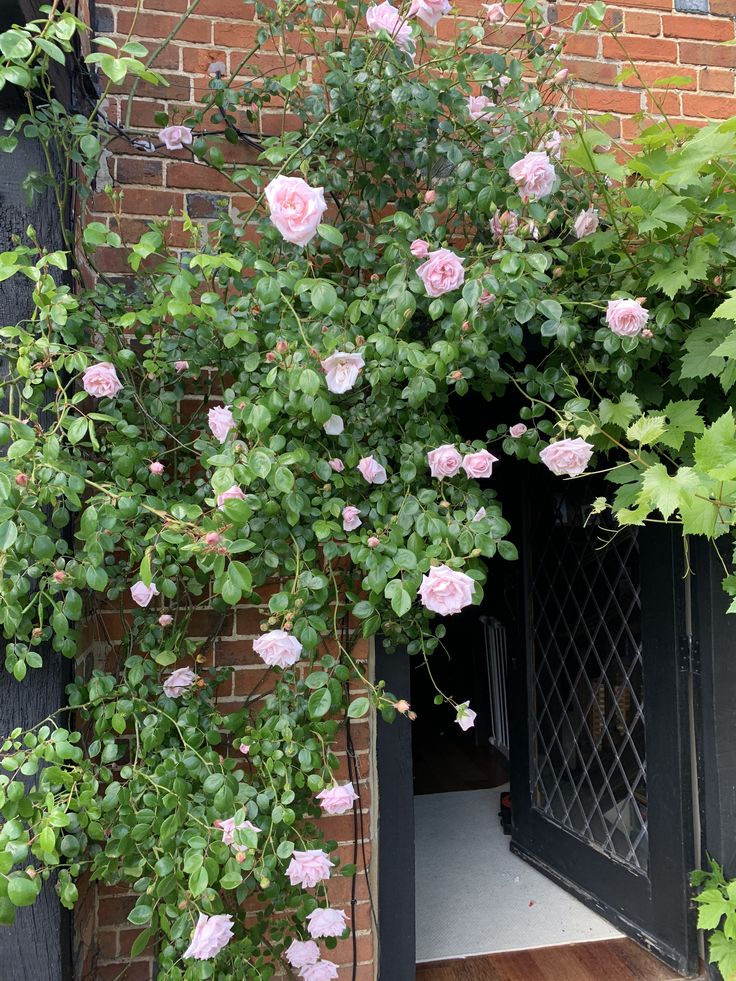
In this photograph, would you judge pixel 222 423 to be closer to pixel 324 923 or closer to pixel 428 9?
pixel 428 9

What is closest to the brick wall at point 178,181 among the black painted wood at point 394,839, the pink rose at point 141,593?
the black painted wood at point 394,839

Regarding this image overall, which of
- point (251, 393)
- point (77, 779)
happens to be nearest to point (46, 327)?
point (251, 393)

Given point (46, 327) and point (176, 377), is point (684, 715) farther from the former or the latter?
point (46, 327)

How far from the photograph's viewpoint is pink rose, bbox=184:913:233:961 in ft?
4.42

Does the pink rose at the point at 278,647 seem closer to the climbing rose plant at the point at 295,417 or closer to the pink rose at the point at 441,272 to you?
the climbing rose plant at the point at 295,417

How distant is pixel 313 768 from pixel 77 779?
50 centimetres

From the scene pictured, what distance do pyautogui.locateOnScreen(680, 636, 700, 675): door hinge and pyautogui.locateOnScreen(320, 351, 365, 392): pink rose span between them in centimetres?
141

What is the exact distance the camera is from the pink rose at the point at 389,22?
150 cm

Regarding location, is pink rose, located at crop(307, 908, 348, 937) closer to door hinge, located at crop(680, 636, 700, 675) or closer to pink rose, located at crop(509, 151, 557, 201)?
door hinge, located at crop(680, 636, 700, 675)

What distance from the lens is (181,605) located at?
1.85 meters

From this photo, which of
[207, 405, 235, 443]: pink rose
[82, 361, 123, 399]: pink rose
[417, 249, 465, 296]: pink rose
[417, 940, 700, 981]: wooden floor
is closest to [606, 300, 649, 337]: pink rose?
[417, 249, 465, 296]: pink rose

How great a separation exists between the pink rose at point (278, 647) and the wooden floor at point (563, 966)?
1442 mm

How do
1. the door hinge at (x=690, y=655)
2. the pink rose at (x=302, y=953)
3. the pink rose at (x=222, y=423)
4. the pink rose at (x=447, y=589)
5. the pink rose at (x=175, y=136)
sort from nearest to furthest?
1. the pink rose at (x=447, y=589)
2. the pink rose at (x=222, y=423)
3. the pink rose at (x=302, y=953)
4. the pink rose at (x=175, y=136)
5. the door hinge at (x=690, y=655)

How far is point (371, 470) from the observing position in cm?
164
